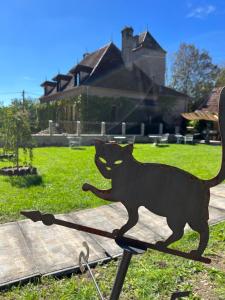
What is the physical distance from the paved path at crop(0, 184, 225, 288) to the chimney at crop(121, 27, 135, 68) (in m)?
25.2

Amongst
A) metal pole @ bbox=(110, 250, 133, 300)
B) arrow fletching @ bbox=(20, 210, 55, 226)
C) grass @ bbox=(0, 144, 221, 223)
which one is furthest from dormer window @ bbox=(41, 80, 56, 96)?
metal pole @ bbox=(110, 250, 133, 300)

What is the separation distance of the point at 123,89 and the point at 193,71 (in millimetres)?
18690

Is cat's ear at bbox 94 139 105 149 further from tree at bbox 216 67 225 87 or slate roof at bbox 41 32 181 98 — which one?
tree at bbox 216 67 225 87

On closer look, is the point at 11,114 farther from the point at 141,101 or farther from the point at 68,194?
the point at 141,101

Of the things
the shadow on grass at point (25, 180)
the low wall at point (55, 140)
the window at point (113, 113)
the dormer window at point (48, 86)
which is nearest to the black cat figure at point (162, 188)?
the shadow on grass at point (25, 180)

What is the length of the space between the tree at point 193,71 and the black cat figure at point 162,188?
40338 mm

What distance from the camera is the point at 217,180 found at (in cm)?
153

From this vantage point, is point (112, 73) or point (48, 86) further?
point (48, 86)

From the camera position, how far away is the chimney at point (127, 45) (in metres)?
28.0

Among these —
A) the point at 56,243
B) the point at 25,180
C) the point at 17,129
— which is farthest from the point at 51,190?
the point at 56,243

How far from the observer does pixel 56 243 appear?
369 centimetres

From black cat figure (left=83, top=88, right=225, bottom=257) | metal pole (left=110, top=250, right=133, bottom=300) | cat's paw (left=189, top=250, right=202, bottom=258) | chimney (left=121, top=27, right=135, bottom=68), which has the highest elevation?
chimney (left=121, top=27, right=135, bottom=68)

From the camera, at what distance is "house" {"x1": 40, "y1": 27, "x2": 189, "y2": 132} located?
24781mm

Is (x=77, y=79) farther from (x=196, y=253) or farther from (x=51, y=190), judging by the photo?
(x=196, y=253)
